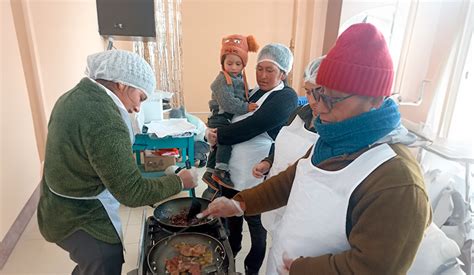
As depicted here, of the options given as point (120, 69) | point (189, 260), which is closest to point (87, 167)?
point (120, 69)

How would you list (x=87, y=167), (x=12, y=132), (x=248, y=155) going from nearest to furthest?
(x=87, y=167) < (x=248, y=155) < (x=12, y=132)

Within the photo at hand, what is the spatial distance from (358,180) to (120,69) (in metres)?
0.81

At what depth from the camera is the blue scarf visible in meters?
0.73

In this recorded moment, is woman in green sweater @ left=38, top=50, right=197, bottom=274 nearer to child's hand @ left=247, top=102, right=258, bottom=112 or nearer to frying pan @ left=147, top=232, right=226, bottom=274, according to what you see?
frying pan @ left=147, top=232, right=226, bottom=274

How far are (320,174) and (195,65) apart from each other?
11.9 feet

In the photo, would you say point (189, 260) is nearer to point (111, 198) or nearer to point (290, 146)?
point (111, 198)

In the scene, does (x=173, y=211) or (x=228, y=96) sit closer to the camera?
(x=173, y=211)

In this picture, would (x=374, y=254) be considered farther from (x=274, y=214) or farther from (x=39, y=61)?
(x=39, y=61)

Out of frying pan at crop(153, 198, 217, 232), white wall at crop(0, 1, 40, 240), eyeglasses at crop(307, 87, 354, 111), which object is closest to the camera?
eyeglasses at crop(307, 87, 354, 111)

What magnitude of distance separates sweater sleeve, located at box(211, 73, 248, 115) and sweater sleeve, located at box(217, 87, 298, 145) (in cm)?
11

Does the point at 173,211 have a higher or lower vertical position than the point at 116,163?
lower

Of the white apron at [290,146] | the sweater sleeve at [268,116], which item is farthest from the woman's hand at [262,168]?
the sweater sleeve at [268,116]

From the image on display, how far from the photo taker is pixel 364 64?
729 millimetres

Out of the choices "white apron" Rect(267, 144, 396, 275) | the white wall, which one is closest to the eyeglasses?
"white apron" Rect(267, 144, 396, 275)
